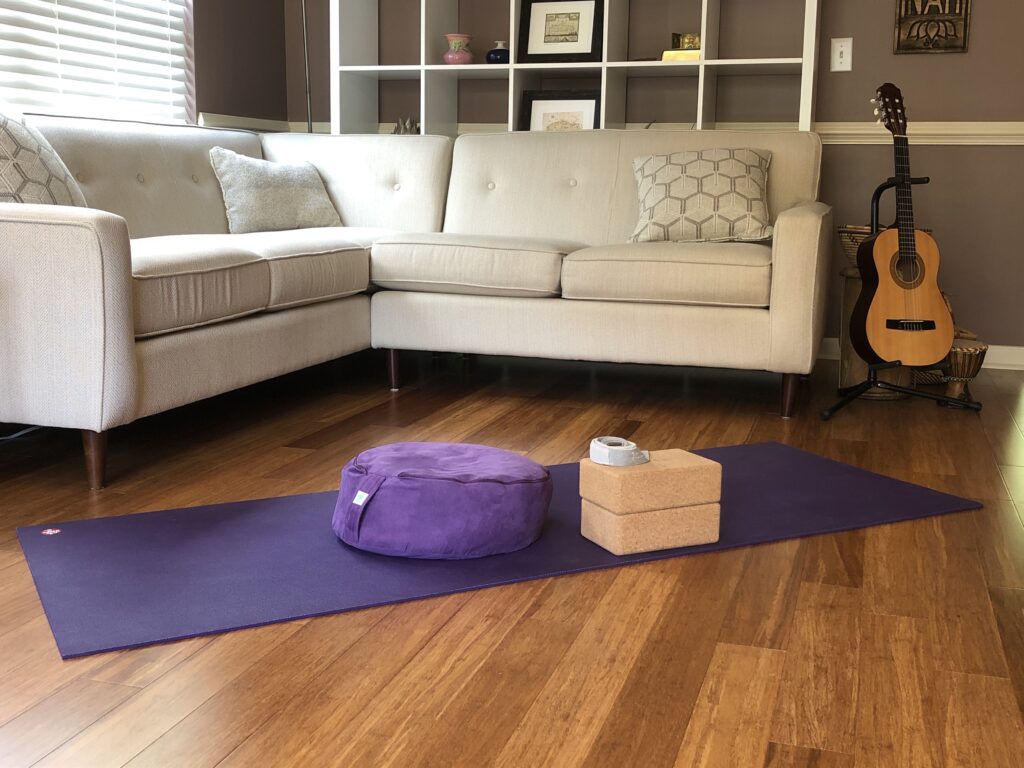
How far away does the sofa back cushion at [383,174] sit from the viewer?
3.97 metres

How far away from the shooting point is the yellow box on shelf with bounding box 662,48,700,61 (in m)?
4.23

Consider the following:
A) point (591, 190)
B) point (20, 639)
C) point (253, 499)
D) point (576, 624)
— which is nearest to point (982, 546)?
point (576, 624)

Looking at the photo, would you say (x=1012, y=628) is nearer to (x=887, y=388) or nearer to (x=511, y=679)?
(x=511, y=679)

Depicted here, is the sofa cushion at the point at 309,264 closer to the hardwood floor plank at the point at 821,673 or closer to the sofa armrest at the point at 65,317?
the sofa armrest at the point at 65,317

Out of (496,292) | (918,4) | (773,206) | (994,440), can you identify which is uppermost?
(918,4)

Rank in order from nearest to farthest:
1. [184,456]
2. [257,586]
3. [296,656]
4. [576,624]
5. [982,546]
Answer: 1. [296,656]
2. [576,624]
3. [257,586]
4. [982,546]
5. [184,456]

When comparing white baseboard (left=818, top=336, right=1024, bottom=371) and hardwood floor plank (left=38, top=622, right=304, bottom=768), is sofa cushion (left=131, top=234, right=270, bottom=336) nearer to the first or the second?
hardwood floor plank (left=38, top=622, right=304, bottom=768)

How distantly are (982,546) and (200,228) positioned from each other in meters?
2.57

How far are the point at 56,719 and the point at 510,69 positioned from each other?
143 inches

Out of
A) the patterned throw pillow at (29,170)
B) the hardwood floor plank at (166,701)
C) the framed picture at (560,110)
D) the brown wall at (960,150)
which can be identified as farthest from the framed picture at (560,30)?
the hardwood floor plank at (166,701)

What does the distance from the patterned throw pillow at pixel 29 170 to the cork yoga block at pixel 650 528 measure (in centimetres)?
157

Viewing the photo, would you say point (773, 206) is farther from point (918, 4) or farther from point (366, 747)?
point (366, 747)

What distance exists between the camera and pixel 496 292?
3.35 metres

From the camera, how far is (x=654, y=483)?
1.91 meters
